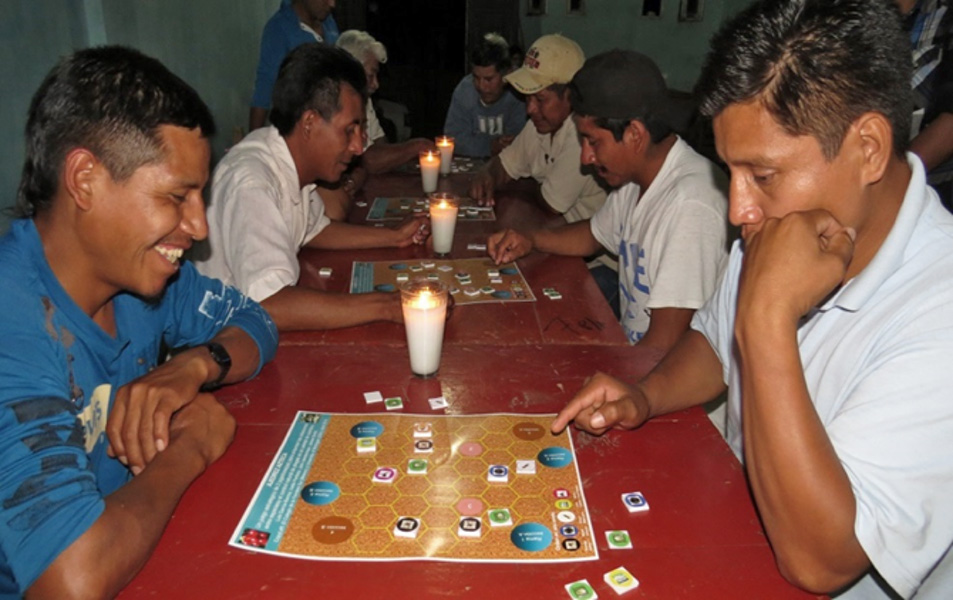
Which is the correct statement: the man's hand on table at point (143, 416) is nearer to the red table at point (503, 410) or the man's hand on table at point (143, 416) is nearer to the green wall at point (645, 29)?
the red table at point (503, 410)

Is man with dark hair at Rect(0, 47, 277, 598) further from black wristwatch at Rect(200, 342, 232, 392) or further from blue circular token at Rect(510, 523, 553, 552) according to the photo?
blue circular token at Rect(510, 523, 553, 552)

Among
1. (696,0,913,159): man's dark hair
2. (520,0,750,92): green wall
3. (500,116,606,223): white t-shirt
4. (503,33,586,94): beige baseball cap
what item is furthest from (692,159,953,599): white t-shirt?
(520,0,750,92): green wall

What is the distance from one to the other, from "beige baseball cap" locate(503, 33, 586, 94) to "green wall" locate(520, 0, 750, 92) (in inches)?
235

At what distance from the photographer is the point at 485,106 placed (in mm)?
5203

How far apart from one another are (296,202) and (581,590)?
1969mm

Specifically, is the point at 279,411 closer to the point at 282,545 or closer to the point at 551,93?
the point at 282,545

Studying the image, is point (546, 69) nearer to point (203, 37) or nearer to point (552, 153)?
point (552, 153)

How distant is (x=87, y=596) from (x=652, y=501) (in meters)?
0.93

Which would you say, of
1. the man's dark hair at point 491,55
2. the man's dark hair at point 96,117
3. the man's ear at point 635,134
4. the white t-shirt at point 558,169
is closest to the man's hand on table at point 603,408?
the man's dark hair at point 96,117

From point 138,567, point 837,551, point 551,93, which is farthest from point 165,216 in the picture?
point 551,93

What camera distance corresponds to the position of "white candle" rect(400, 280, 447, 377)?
1.66 m

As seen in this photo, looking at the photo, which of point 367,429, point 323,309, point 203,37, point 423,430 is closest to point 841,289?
point 423,430

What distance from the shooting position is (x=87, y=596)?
98cm

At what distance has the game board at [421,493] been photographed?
3.64 ft
